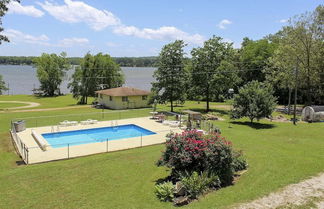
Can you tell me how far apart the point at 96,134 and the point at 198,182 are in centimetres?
1586

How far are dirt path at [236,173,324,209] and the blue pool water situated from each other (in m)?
14.5

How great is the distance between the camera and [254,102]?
2347 centimetres

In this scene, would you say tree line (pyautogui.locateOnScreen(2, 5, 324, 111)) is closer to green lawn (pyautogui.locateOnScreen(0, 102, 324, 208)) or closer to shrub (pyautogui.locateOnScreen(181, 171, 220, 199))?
green lawn (pyautogui.locateOnScreen(0, 102, 324, 208))

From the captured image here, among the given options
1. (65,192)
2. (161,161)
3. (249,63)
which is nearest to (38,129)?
(65,192)

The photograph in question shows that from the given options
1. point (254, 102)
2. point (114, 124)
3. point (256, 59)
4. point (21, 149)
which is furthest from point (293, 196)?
point (256, 59)

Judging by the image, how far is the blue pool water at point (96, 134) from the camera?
21.3m

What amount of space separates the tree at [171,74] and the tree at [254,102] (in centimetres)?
998

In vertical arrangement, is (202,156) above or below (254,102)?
below

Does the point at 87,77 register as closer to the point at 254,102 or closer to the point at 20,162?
A: the point at 254,102

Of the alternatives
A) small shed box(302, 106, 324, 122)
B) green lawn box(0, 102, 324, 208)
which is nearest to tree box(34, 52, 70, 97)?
green lawn box(0, 102, 324, 208)

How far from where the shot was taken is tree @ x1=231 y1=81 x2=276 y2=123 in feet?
76.6

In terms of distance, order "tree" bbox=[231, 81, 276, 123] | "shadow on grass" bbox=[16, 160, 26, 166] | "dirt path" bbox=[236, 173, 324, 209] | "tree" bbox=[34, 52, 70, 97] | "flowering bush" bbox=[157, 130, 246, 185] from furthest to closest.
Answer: "tree" bbox=[34, 52, 70, 97], "tree" bbox=[231, 81, 276, 123], "shadow on grass" bbox=[16, 160, 26, 166], "flowering bush" bbox=[157, 130, 246, 185], "dirt path" bbox=[236, 173, 324, 209]

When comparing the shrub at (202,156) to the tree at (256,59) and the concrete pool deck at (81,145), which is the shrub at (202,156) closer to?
the concrete pool deck at (81,145)

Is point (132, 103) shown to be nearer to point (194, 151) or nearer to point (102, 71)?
point (102, 71)
